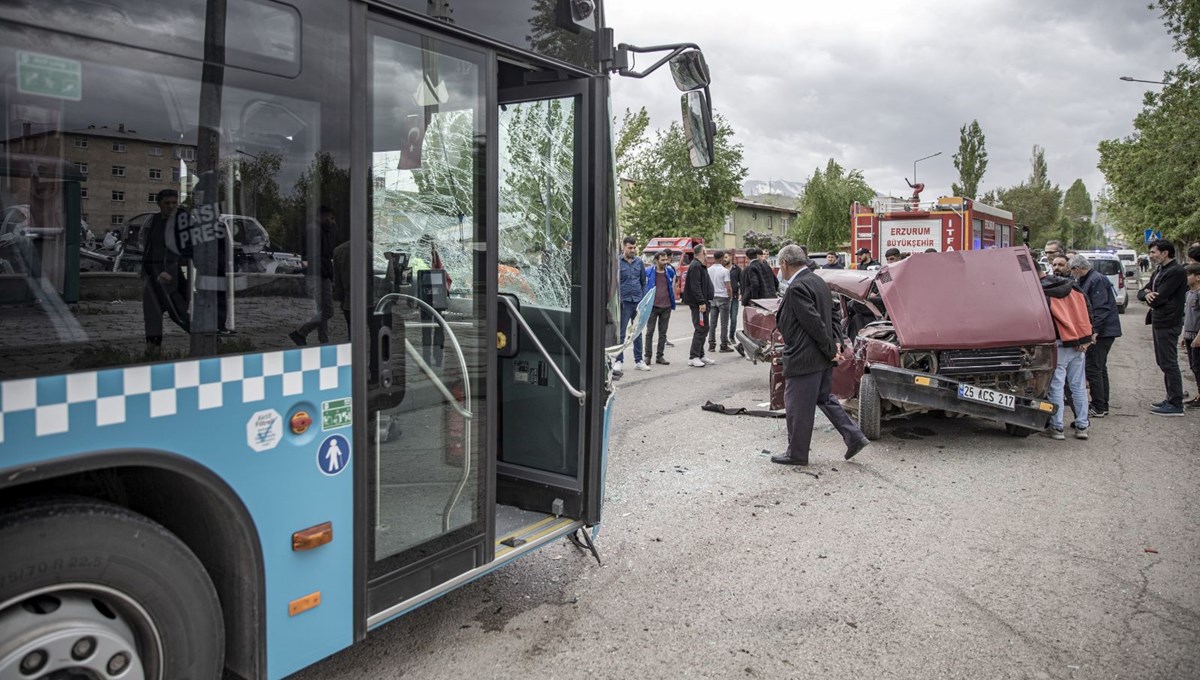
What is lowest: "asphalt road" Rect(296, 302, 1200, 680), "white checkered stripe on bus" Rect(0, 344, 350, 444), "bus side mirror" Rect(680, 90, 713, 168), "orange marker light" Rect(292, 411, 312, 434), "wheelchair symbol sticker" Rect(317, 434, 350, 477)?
"asphalt road" Rect(296, 302, 1200, 680)

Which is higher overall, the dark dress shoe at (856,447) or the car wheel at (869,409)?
the car wheel at (869,409)

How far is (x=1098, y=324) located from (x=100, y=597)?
9.70 metres

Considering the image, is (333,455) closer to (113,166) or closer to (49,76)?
(113,166)

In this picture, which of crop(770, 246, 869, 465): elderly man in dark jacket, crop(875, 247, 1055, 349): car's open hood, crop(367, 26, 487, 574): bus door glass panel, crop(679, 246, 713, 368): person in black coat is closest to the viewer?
crop(367, 26, 487, 574): bus door glass panel

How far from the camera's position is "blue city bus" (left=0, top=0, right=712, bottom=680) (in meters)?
2.13

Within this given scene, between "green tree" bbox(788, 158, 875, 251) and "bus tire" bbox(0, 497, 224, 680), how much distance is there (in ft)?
173

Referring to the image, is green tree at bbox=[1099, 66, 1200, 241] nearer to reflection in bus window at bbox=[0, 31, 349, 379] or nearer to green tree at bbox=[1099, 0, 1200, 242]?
green tree at bbox=[1099, 0, 1200, 242]

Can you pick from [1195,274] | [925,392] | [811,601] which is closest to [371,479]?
[811,601]

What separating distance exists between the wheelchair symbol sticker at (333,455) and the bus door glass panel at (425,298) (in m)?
0.15

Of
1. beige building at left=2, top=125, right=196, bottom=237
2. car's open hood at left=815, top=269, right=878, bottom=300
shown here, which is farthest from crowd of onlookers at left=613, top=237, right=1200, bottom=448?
beige building at left=2, top=125, right=196, bottom=237

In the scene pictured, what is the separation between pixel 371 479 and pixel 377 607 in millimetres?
524

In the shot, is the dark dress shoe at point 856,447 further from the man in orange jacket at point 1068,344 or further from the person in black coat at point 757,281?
the person in black coat at point 757,281

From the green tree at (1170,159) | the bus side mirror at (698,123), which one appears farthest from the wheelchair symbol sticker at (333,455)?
the green tree at (1170,159)

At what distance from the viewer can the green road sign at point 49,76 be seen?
2062 millimetres
